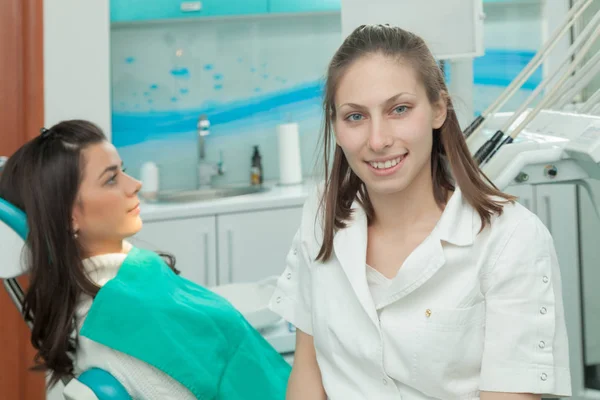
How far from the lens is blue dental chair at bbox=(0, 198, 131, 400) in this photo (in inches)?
56.4

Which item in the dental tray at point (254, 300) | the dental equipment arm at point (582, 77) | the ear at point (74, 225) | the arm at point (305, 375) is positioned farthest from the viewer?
the dental tray at point (254, 300)

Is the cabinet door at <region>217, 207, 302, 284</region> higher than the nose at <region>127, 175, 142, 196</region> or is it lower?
lower

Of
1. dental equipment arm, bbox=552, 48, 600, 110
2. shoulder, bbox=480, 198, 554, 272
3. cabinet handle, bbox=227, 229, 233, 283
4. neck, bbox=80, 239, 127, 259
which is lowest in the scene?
cabinet handle, bbox=227, 229, 233, 283

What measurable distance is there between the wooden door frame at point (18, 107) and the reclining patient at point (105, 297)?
116cm

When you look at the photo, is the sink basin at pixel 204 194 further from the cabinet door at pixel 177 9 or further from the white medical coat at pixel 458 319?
the white medical coat at pixel 458 319

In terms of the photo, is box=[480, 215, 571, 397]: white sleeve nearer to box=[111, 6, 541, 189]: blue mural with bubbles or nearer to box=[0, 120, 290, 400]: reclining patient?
box=[0, 120, 290, 400]: reclining patient

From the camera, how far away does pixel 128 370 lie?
157 cm

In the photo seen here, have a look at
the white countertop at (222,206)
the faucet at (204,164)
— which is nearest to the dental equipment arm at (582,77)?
the white countertop at (222,206)

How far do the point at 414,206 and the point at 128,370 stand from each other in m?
0.70

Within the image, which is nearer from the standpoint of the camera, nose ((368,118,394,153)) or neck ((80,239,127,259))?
nose ((368,118,394,153))

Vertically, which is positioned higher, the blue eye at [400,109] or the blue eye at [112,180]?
the blue eye at [400,109]

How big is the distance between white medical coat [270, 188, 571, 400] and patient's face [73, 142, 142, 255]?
0.63m

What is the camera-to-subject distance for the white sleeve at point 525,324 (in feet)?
3.86

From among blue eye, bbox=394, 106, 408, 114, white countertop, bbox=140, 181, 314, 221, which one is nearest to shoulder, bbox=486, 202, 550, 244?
blue eye, bbox=394, 106, 408, 114
